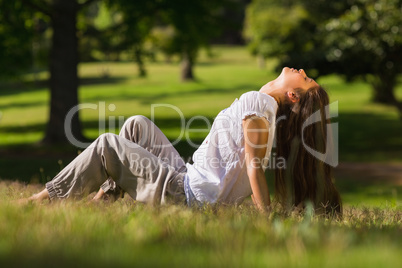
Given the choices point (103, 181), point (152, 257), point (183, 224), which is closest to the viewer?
point (152, 257)

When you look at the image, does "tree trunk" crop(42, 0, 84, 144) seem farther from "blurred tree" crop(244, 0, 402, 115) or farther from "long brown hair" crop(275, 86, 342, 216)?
"long brown hair" crop(275, 86, 342, 216)

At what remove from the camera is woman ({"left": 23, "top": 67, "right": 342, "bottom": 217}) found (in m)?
4.98

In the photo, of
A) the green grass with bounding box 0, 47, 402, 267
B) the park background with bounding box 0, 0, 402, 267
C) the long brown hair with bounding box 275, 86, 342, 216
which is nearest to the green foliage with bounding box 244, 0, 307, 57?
the park background with bounding box 0, 0, 402, 267

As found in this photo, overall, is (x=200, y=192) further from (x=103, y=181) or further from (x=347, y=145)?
(x=347, y=145)

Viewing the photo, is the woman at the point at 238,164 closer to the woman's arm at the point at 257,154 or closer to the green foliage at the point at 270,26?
the woman's arm at the point at 257,154

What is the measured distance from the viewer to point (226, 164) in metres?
5.19

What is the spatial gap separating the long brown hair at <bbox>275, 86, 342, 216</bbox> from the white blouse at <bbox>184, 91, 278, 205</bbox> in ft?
0.84

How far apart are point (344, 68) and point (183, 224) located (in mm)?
16121

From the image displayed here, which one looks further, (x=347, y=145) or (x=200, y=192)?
(x=347, y=145)

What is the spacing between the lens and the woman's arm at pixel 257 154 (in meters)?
4.88

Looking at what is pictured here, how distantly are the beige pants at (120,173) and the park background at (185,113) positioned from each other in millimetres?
237

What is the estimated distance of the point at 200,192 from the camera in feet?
16.9

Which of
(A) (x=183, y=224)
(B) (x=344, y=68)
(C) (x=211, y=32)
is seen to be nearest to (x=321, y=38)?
(B) (x=344, y=68)

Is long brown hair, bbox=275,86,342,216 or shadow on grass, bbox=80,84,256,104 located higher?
long brown hair, bbox=275,86,342,216
